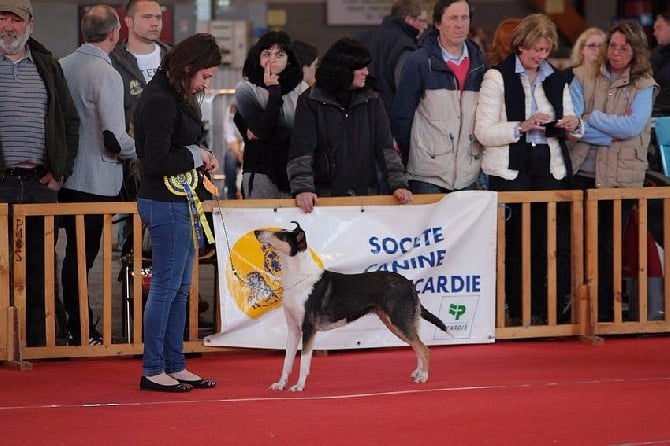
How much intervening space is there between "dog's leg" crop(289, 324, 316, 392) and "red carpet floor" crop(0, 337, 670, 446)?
0.06m

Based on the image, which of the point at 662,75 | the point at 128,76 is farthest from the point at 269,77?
the point at 662,75

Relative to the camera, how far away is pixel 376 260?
24.2 feet

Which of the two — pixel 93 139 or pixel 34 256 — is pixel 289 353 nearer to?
pixel 34 256

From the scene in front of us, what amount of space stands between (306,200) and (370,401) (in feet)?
5.13

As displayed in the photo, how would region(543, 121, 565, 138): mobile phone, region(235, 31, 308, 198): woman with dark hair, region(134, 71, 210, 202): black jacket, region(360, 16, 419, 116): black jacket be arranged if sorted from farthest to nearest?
region(360, 16, 419, 116): black jacket
region(543, 121, 565, 138): mobile phone
region(235, 31, 308, 198): woman with dark hair
region(134, 71, 210, 202): black jacket

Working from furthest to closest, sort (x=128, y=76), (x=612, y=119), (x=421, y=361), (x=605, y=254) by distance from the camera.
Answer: (x=605, y=254) → (x=612, y=119) → (x=128, y=76) → (x=421, y=361)

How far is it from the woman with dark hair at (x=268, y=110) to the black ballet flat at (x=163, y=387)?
1704mm

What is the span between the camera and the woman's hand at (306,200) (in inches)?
283

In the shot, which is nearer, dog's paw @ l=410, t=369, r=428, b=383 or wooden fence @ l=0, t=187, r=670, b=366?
dog's paw @ l=410, t=369, r=428, b=383

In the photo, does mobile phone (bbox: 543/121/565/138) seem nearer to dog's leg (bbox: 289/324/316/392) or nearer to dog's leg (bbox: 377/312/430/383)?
dog's leg (bbox: 377/312/430/383)

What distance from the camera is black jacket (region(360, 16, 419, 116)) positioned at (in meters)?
9.08

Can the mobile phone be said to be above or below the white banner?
above

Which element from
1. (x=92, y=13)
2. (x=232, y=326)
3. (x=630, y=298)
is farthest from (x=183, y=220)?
(x=630, y=298)

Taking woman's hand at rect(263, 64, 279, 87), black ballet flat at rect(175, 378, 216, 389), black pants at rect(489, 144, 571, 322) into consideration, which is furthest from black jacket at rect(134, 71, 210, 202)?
black pants at rect(489, 144, 571, 322)
